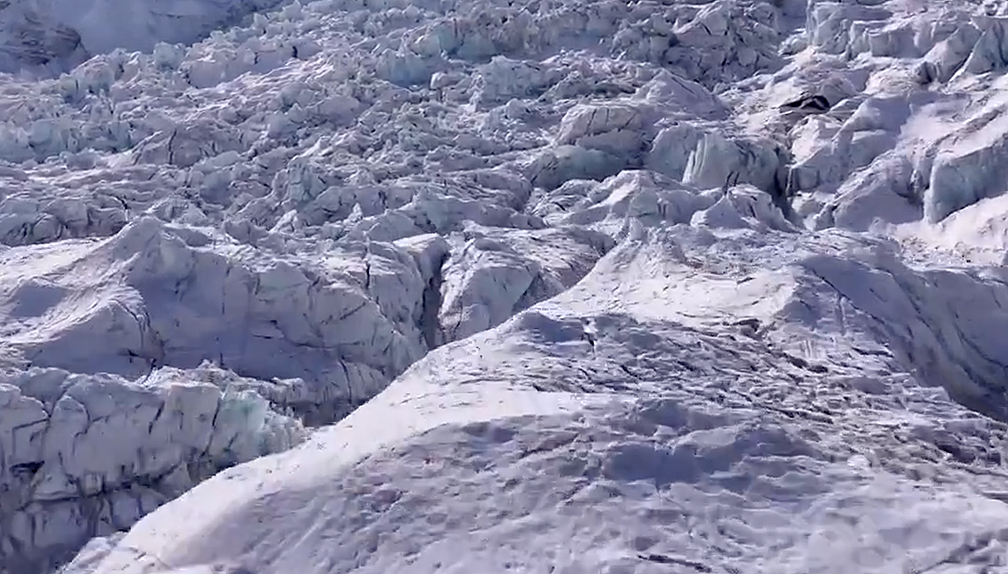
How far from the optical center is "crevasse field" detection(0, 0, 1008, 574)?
2832mm

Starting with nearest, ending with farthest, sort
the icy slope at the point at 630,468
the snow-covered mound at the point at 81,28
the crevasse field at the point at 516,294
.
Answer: the icy slope at the point at 630,468 → the crevasse field at the point at 516,294 → the snow-covered mound at the point at 81,28

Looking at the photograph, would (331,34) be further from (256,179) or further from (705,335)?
(705,335)

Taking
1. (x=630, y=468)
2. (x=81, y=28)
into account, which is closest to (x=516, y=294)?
(x=630, y=468)

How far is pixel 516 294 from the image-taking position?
5.66 metres

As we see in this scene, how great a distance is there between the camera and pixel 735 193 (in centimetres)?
626

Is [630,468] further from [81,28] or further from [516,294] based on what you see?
[81,28]

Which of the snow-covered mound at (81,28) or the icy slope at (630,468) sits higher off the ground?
the icy slope at (630,468)

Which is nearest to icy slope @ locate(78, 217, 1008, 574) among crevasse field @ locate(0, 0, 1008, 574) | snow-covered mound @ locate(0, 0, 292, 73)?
crevasse field @ locate(0, 0, 1008, 574)

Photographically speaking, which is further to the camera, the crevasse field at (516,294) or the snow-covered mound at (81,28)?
the snow-covered mound at (81,28)

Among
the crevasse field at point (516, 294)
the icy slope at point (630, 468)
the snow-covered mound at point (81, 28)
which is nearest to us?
the icy slope at point (630, 468)

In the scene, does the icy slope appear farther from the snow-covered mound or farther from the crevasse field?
the snow-covered mound

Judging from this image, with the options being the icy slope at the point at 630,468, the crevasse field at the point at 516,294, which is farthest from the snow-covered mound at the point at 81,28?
the icy slope at the point at 630,468

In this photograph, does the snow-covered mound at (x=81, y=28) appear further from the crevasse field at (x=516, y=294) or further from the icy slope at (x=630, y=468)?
the icy slope at (x=630, y=468)

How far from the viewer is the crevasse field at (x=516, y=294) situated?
111 inches
